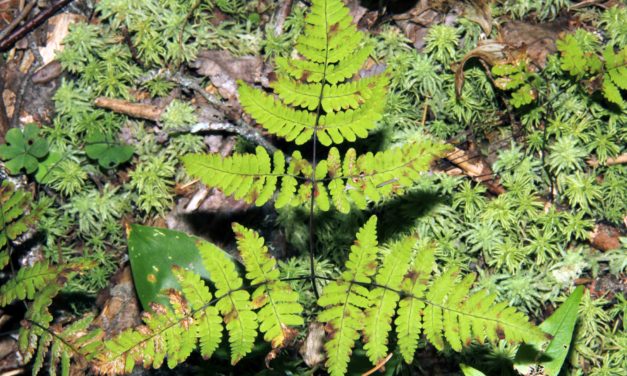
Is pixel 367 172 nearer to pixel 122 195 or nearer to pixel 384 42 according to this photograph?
pixel 384 42

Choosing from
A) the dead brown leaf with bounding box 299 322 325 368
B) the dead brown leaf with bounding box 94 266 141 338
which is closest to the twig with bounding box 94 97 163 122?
the dead brown leaf with bounding box 94 266 141 338

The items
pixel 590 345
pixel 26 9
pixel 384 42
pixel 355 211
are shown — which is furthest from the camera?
pixel 26 9

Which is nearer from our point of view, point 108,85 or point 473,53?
point 473,53

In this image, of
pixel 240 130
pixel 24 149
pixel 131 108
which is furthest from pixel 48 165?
pixel 240 130

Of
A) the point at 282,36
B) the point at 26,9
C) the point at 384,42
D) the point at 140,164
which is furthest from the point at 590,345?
the point at 26,9

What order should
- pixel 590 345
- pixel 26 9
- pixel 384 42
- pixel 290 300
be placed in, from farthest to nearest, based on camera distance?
pixel 26 9, pixel 384 42, pixel 590 345, pixel 290 300

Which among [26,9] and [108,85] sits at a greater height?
[26,9]

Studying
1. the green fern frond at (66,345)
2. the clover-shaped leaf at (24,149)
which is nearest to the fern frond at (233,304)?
the green fern frond at (66,345)

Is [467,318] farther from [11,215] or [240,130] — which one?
[11,215]
